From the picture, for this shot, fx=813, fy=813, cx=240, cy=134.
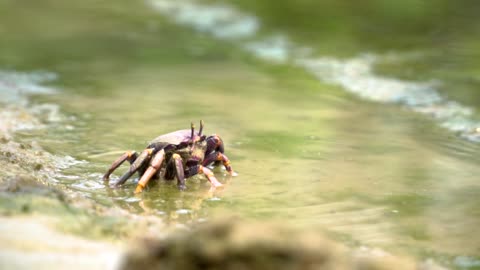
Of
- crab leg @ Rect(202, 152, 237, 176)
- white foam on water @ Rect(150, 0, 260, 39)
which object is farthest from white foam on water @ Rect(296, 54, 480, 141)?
white foam on water @ Rect(150, 0, 260, 39)

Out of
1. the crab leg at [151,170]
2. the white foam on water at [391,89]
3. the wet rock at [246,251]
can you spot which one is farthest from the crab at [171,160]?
the white foam on water at [391,89]

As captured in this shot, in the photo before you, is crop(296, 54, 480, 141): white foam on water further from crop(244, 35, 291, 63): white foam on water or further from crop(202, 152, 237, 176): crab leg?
crop(202, 152, 237, 176): crab leg

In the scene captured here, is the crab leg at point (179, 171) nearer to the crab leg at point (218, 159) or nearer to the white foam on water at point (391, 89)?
the crab leg at point (218, 159)

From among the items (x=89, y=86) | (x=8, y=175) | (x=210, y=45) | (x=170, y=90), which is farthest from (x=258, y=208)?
(x=210, y=45)

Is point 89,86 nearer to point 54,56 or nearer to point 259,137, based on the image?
point 54,56

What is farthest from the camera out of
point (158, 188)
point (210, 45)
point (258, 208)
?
point (210, 45)
